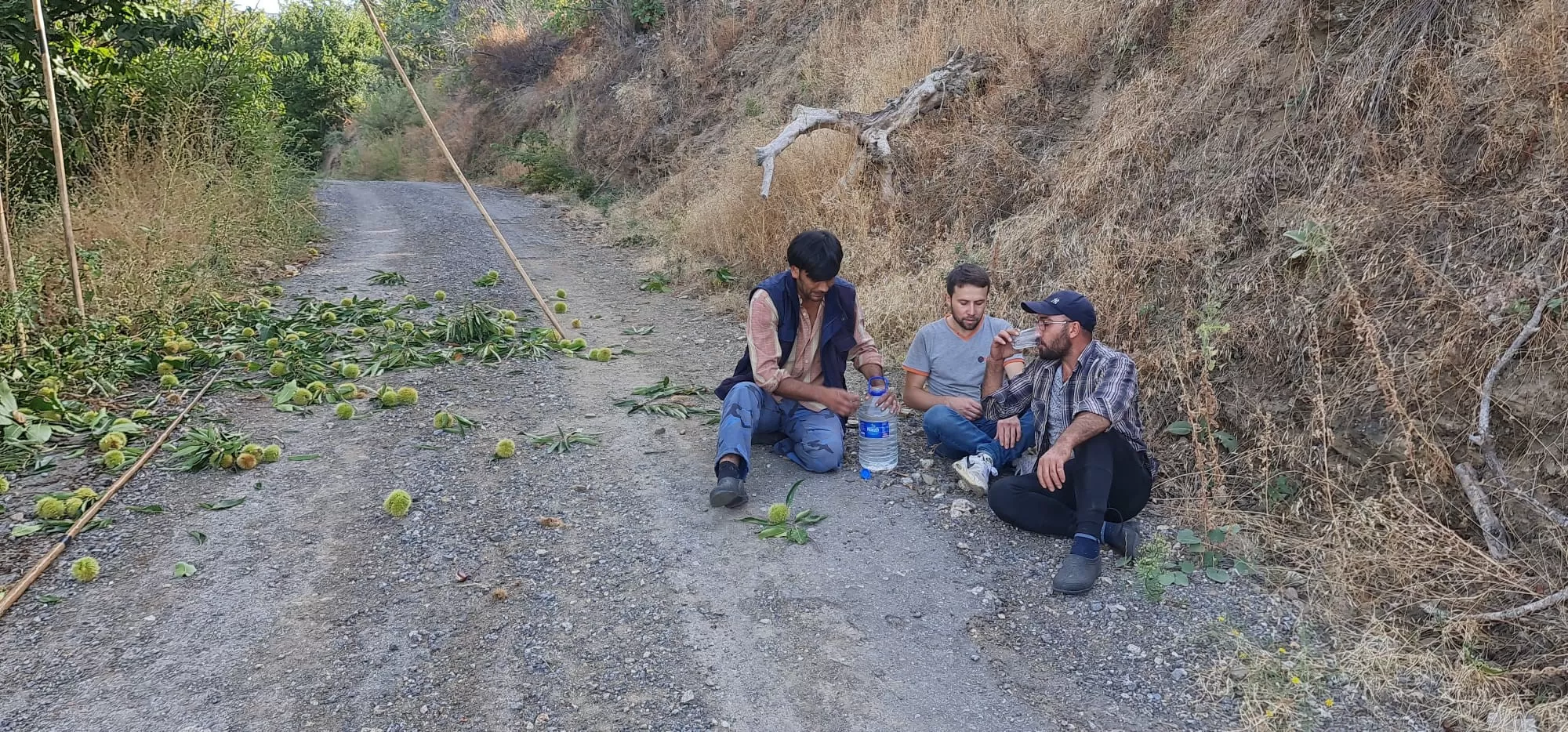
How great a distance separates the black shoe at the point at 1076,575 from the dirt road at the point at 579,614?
5 centimetres

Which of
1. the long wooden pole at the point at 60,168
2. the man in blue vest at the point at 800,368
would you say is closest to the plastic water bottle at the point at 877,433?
the man in blue vest at the point at 800,368

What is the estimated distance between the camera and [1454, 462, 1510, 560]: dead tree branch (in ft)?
10.2

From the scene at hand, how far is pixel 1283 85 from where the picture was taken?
5.48 m

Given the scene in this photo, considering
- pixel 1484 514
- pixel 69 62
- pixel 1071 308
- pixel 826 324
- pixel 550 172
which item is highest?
pixel 69 62

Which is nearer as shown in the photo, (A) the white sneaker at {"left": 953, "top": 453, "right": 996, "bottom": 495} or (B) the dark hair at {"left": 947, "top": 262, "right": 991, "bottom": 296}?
(A) the white sneaker at {"left": 953, "top": 453, "right": 996, "bottom": 495}

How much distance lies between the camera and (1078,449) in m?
3.62

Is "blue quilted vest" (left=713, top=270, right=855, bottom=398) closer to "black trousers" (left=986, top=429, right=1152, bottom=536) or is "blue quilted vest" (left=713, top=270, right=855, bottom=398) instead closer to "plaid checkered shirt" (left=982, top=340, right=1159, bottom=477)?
"plaid checkered shirt" (left=982, top=340, right=1159, bottom=477)

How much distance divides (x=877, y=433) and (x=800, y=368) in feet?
1.72

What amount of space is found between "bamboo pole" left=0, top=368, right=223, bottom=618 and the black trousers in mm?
3745

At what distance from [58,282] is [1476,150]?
334 inches

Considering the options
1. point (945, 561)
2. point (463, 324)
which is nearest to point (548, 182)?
point (463, 324)

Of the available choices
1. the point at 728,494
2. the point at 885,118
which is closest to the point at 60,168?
the point at 728,494

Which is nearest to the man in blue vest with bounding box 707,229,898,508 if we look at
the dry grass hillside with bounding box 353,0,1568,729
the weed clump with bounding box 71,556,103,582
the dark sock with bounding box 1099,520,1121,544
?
the dark sock with bounding box 1099,520,1121,544

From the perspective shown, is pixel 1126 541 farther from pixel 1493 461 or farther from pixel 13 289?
pixel 13 289
